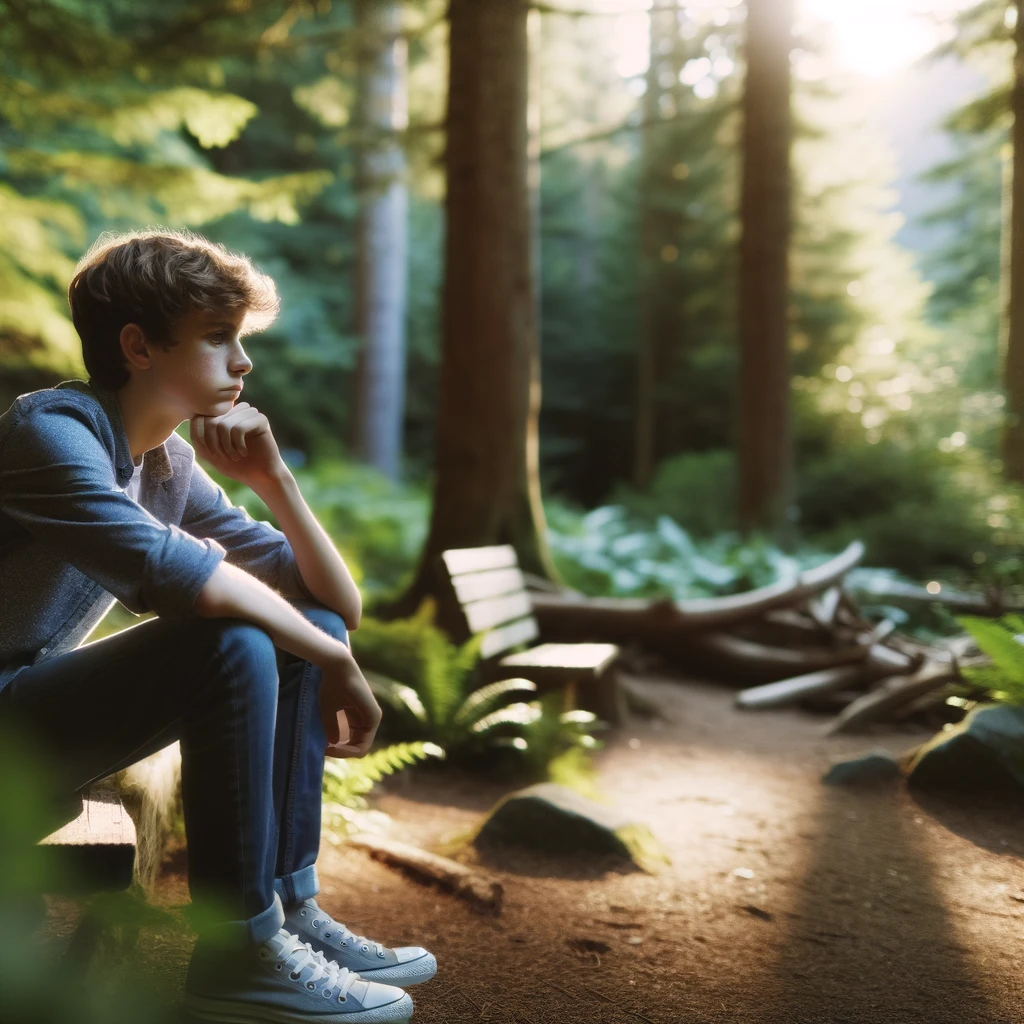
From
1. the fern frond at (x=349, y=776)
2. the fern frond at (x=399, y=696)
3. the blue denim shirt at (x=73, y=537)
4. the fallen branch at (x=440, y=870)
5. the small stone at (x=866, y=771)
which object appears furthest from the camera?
the fern frond at (x=399, y=696)

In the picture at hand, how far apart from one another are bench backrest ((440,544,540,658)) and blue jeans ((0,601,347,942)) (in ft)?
10.3

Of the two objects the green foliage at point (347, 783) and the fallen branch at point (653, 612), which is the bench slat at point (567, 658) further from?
the green foliage at point (347, 783)

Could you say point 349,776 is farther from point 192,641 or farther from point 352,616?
point 192,641

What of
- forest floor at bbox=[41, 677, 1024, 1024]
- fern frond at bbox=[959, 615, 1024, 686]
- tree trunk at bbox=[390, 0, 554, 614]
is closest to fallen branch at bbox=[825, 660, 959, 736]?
forest floor at bbox=[41, 677, 1024, 1024]

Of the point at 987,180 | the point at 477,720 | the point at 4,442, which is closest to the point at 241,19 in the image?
the point at 477,720

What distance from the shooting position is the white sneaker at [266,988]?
2029mm

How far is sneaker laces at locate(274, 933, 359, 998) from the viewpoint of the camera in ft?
6.79

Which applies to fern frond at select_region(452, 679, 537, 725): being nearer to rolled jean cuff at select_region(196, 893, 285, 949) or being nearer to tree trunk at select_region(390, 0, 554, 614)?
tree trunk at select_region(390, 0, 554, 614)

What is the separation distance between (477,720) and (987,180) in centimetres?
2006

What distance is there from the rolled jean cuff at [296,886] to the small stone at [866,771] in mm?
3096

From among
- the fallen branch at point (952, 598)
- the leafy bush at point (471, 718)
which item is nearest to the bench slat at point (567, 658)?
the leafy bush at point (471, 718)

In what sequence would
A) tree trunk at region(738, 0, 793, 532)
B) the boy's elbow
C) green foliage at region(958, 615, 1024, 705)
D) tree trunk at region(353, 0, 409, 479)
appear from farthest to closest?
1. tree trunk at region(353, 0, 409, 479)
2. tree trunk at region(738, 0, 793, 532)
3. green foliage at region(958, 615, 1024, 705)
4. the boy's elbow

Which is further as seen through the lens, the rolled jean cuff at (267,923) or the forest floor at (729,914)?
the forest floor at (729,914)

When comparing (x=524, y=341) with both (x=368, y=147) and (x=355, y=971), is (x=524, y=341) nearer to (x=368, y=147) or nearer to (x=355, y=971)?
(x=368, y=147)
